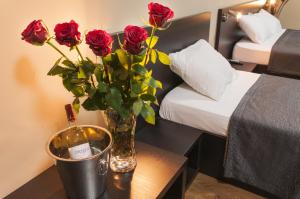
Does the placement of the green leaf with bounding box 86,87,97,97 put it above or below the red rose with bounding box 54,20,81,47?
below

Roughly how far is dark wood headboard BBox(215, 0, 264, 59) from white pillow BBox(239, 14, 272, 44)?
0.08 meters

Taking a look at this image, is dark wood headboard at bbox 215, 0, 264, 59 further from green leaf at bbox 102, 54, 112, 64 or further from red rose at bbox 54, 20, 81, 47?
red rose at bbox 54, 20, 81, 47

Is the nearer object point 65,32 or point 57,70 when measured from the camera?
point 65,32

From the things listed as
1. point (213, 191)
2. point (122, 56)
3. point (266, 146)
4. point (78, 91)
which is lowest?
point (213, 191)

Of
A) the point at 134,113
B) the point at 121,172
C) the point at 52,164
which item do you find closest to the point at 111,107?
the point at 134,113

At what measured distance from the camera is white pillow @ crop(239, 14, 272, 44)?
9.66ft

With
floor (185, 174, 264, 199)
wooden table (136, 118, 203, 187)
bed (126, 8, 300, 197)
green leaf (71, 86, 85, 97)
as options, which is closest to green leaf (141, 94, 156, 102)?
green leaf (71, 86, 85, 97)

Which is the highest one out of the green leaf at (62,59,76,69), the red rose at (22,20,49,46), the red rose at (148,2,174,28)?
the red rose at (148,2,174,28)

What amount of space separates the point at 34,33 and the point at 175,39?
1212 mm

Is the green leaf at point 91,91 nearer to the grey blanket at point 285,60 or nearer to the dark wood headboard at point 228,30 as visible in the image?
the dark wood headboard at point 228,30

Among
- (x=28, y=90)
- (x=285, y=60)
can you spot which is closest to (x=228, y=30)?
(x=285, y=60)

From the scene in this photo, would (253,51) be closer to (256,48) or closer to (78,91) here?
(256,48)

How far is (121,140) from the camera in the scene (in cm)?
105

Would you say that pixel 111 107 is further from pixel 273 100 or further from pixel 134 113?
pixel 273 100
